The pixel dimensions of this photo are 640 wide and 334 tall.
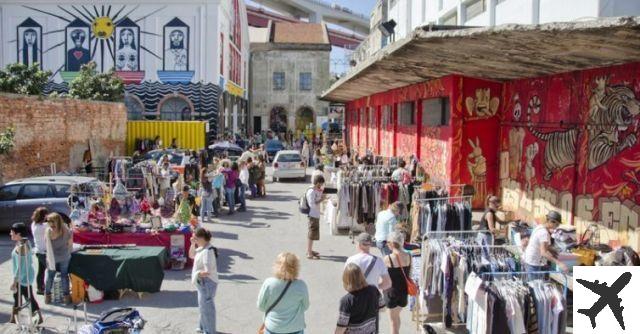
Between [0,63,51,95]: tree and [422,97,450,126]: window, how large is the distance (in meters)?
19.3

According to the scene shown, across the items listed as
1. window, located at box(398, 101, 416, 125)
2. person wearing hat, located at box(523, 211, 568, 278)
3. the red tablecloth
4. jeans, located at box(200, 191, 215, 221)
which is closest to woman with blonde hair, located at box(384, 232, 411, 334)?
person wearing hat, located at box(523, 211, 568, 278)

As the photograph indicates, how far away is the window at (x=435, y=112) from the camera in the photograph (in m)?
18.8

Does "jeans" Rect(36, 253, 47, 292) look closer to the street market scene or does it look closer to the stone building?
the street market scene

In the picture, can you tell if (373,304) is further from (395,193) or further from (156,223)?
(395,193)

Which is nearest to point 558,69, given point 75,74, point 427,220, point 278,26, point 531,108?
point 531,108

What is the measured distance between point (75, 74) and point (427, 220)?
32.7m

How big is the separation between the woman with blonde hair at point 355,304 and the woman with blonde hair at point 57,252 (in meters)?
5.38

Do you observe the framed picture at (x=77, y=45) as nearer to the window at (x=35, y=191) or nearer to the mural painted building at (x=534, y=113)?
the mural painted building at (x=534, y=113)

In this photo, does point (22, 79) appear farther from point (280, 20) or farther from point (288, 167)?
point (280, 20)

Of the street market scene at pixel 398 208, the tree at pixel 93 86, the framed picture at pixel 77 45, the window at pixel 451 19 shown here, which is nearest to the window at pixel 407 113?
the street market scene at pixel 398 208

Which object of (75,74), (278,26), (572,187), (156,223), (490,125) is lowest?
(156,223)

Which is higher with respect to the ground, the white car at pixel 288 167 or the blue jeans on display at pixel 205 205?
the white car at pixel 288 167

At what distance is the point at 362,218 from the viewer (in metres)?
15.5

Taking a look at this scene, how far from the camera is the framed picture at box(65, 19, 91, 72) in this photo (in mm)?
39875
